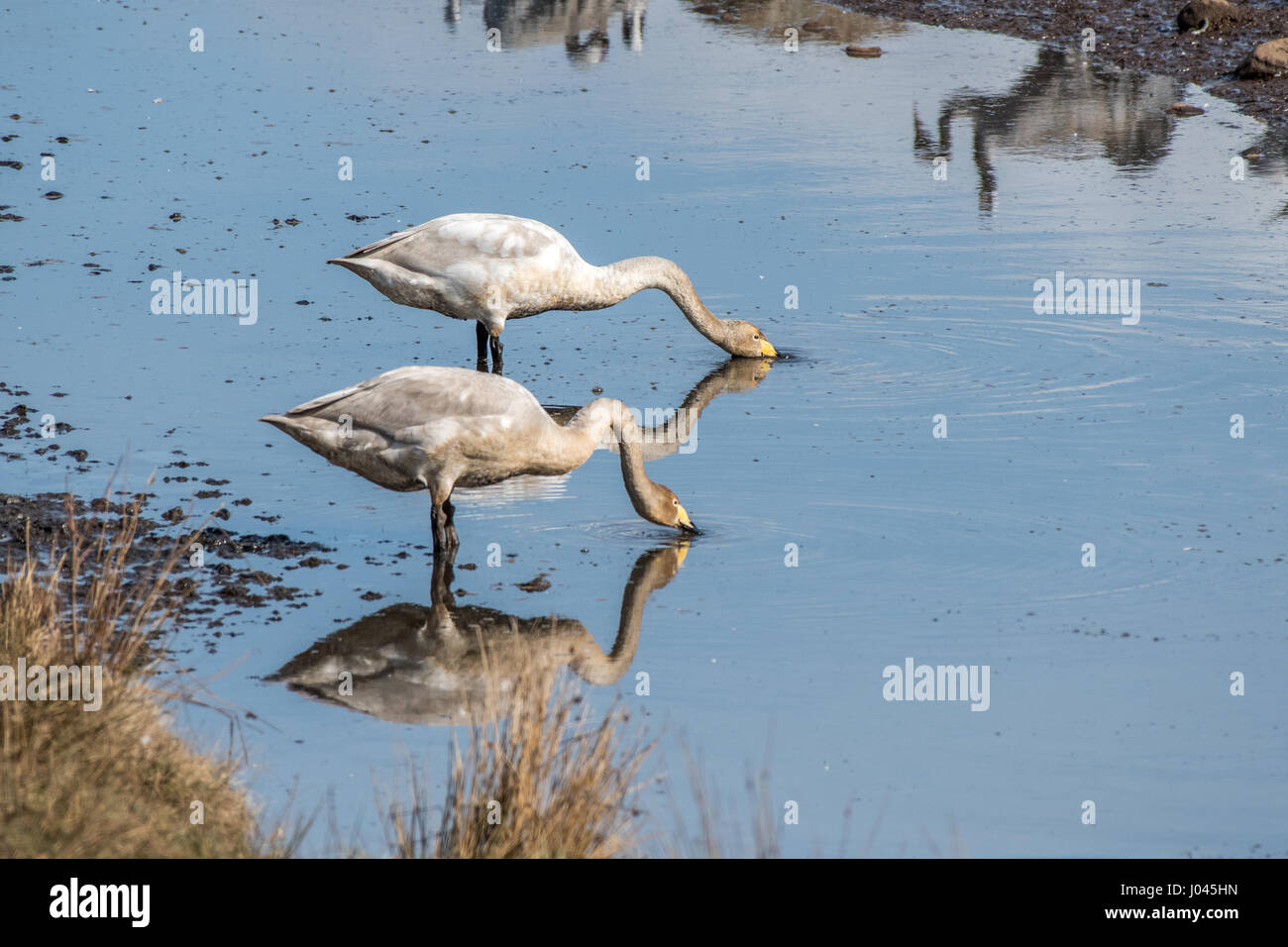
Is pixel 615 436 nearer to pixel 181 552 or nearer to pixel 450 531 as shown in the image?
pixel 450 531

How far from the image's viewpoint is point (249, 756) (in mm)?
7152

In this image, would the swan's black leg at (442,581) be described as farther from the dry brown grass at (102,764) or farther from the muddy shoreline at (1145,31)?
the muddy shoreline at (1145,31)

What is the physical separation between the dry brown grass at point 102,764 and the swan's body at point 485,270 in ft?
17.5

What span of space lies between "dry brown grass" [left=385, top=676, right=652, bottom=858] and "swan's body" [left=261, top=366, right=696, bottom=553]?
293 cm

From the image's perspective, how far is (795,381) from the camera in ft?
43.2

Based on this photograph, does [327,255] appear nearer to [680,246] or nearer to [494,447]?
[680,246]

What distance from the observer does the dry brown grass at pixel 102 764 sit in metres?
5.85

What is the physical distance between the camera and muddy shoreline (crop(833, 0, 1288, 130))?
22453mm
